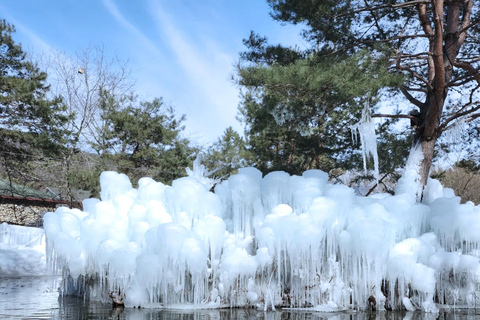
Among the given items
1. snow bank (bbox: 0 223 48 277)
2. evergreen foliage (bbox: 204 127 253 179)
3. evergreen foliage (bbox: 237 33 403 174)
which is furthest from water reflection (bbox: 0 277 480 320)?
evergreen foliage (bbox: 204 127 253 179)

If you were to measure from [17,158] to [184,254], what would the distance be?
9974 millimetres

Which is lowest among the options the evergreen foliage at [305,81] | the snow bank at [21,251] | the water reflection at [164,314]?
the water reflection at [164,314]

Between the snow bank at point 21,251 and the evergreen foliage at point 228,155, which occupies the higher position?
the evergreen foliage at point 228,155

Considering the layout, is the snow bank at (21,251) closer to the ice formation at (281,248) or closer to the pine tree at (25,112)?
the pine tree at (25,112)

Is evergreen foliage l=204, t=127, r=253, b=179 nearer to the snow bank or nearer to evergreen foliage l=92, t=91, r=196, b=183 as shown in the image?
evergreen foliage l=92, t=91, r=196, b=183

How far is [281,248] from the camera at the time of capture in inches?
242

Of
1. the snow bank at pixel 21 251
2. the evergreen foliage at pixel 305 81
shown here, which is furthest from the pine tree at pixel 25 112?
the evergreen foliage at pixel 305 81

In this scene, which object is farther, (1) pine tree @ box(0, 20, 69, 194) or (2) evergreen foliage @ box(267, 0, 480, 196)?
(1) pine tree @ box(0, 20, 69, 194)

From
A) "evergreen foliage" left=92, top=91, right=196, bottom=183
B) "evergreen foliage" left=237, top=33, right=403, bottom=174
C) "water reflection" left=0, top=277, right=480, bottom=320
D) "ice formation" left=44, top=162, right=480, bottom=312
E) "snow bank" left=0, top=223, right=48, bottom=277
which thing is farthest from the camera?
"evergreen foliage" left=92, top=91, right=196, bottom=183

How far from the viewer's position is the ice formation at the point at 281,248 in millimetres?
6043

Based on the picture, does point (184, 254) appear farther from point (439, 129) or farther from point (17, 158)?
point (17, 158)

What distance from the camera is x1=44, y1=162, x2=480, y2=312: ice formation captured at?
6.04m

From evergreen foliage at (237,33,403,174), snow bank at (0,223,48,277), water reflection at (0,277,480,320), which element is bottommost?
water reflection at (0,277,480,320)

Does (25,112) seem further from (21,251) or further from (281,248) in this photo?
(281,248)
